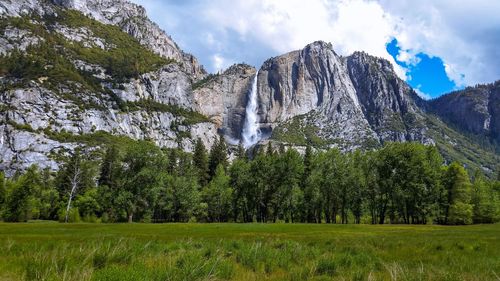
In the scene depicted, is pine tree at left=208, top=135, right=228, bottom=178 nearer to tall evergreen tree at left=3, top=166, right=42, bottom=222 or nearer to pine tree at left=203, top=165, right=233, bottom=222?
pine tree at left=203, top=165, right=233, bottom=222

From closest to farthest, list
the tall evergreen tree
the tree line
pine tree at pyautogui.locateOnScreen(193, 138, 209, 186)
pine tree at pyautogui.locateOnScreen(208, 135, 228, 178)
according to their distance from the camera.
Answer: the tree line, the tall evergreen tree, pine tree at pyautogui.locateOnScreen(193, 138, 209, 186), pine tree at pyautogui.locateOnScreen(208, 135, 228, 178)

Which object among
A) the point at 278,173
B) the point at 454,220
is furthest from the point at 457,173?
the point at 278,173

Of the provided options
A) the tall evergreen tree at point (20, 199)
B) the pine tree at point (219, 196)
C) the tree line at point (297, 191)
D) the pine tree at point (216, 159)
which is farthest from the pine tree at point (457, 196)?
the tall evergreen tree at point (20, 199)

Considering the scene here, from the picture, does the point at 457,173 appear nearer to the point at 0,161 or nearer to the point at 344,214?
the point at 344,214

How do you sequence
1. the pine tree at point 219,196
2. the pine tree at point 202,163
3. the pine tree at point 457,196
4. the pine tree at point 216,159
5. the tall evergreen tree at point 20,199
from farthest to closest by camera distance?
the pine tree at point 216,159 → the pine tree at point 202,163 → the pine tree at point 219,196 → the tall evergreen tree at point 20,199 → the pine tree at point 457,196

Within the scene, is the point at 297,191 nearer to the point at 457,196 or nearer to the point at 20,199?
the point at 457,196

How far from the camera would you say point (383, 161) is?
228 feet

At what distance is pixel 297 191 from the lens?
81438mm

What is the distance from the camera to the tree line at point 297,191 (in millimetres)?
69312

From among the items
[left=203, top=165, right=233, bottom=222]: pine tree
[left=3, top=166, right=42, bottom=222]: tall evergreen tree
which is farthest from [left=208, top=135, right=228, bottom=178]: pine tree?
[left=3, top=166, right=42, bottom=222]: tall evergreen tree

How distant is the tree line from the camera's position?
227 feet

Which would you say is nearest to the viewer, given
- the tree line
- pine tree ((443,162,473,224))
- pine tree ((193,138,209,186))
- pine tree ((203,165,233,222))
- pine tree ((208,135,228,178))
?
the tree line

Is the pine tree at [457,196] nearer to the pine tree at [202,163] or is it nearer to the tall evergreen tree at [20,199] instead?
the pine tree at [202,163]

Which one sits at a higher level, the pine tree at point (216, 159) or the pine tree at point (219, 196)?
the pine tree at point (216, 159)
